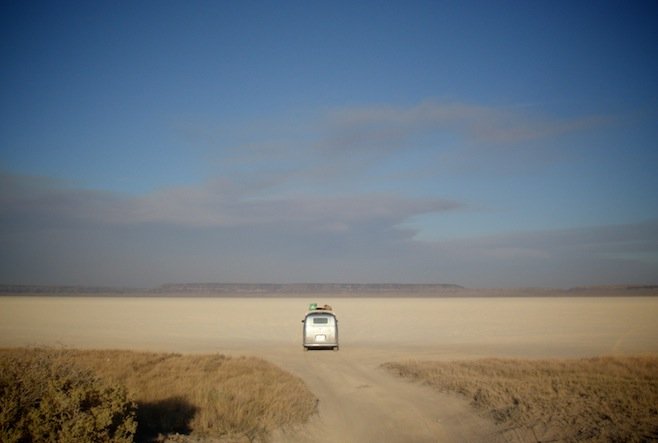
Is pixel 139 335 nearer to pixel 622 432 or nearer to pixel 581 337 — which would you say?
pixel 581 337

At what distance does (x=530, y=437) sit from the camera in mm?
10102

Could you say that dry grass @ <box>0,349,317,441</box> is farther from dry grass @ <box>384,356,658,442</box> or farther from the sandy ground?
dry grass @ <box>384,356,658,442</box>

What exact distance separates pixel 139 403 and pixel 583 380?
11.7m

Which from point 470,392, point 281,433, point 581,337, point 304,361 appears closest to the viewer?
point 281,433

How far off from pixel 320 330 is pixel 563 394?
14.8m

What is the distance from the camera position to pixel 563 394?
12961 millimetres

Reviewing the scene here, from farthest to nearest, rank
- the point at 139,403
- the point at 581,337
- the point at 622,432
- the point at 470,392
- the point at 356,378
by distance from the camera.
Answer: the point at 581,337 < the point at 356,378 < the point at 470,392 < the point at 139,403 < the point at 622,432

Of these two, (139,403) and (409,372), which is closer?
(139,403)

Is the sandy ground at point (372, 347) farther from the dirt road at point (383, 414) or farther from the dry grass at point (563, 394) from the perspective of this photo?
the dry grass at point (563, 394)

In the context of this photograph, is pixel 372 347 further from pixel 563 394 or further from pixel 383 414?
pixel 383 414

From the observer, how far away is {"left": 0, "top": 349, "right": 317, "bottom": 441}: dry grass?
408 inches

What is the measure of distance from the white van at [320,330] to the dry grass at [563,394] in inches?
271

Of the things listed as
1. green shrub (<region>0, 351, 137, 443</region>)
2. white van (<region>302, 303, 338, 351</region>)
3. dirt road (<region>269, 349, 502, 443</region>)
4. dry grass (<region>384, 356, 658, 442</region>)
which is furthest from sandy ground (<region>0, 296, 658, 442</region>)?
green shrub (<region>0, 351, 137, 443</region>)

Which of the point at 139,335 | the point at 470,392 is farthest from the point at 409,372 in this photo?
the point at 139,335
